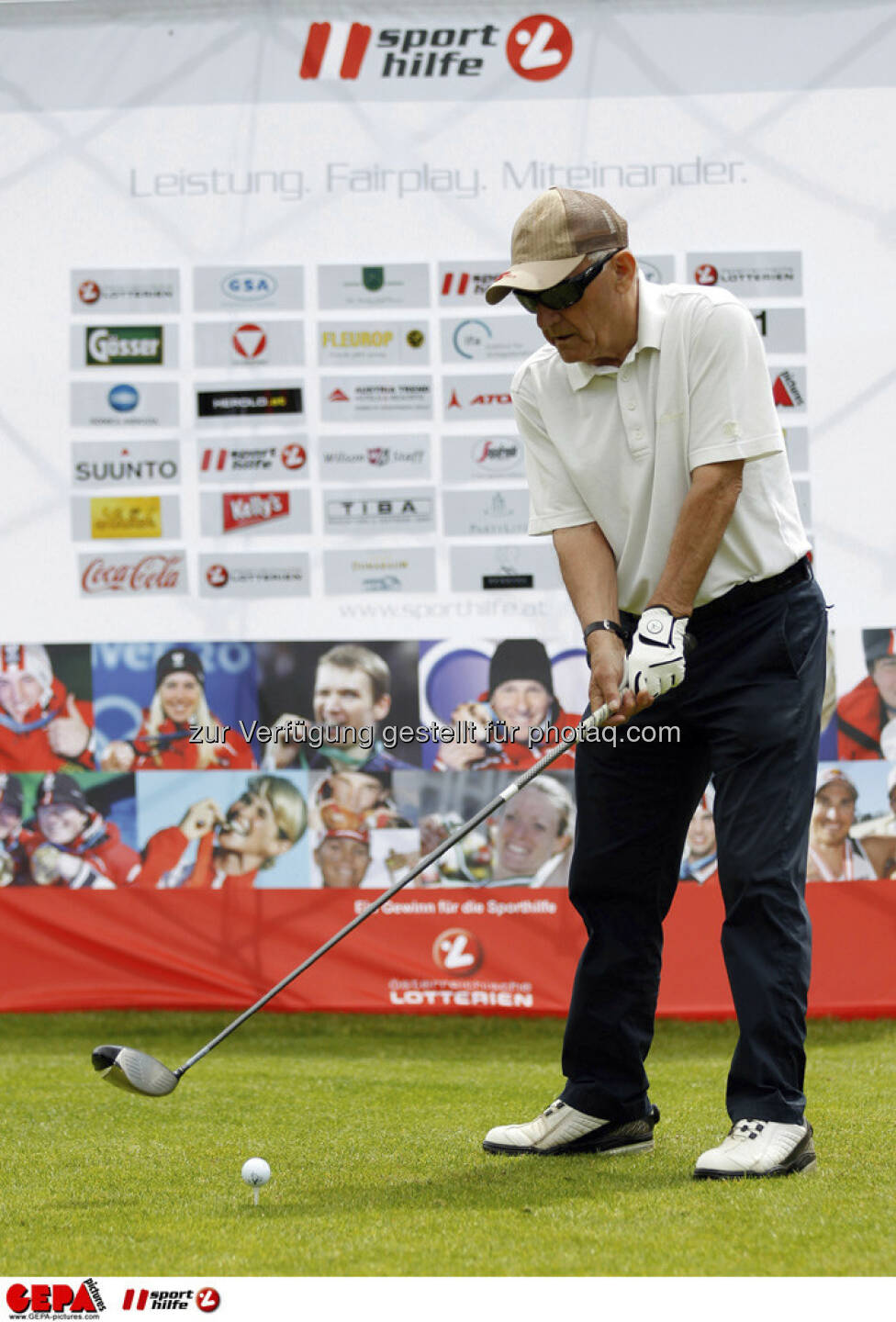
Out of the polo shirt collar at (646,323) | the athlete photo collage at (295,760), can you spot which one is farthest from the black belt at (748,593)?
the athlete photo collage at (295,760)

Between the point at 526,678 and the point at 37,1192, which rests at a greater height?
the point at 526,678

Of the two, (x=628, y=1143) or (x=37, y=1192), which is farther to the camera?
(x=628, y=1143)

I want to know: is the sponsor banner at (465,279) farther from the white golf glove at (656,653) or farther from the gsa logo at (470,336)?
the white golf glove at (656,653)

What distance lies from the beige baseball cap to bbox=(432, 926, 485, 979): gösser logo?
2318 millimetres

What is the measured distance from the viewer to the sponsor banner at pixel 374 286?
13.5ft

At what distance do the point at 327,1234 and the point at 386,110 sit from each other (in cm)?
322

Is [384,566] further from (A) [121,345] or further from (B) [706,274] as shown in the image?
(B) [706,274]

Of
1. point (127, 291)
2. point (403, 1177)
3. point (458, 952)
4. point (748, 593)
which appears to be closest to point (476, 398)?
point (127, 291)

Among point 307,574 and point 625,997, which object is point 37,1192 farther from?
point 307,574

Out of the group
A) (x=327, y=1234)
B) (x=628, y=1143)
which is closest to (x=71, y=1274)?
(x=327, y=1234)

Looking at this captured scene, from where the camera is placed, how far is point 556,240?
2223 mm

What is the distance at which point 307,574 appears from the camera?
4125 mm

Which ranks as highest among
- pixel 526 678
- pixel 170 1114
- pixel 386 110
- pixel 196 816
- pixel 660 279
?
pixel 386 110

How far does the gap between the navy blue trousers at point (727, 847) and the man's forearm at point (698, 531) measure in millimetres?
116
